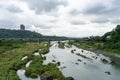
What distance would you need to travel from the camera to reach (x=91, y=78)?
53.6 m

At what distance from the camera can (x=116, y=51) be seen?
110 meters

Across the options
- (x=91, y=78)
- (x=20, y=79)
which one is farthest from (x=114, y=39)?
(x=20, y=79)

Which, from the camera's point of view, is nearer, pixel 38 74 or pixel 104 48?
pixel 38 74

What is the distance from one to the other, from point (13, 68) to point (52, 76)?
16.2 meters

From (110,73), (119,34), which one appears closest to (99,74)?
(110,73)

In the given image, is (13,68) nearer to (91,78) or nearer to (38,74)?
(38,74)

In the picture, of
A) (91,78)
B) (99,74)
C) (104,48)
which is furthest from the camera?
(104,48)

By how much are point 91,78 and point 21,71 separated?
1913cm

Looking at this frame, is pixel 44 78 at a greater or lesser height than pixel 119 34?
lesser

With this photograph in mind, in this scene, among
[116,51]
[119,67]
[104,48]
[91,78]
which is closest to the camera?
[91,78]

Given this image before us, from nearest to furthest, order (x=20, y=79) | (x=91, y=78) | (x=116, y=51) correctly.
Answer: (x=20, y=79), (x=91, y=78), (x=116, y=51)

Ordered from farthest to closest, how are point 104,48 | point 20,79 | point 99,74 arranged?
point 104,48 → point 99,74 → point 20,79

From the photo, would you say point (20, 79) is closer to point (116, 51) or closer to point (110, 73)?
point (110, 73)

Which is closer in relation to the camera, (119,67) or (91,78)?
(91,78)
